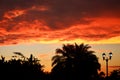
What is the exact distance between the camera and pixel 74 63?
6072 centimetres

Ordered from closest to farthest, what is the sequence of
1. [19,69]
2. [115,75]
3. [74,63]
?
[19,69]
[74,63]
[115,75]

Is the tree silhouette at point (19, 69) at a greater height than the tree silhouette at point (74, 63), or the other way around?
the tree silhouette at point (74, 63)

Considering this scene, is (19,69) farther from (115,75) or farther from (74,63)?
(115,75)

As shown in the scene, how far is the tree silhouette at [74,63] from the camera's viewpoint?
6053 centimetres

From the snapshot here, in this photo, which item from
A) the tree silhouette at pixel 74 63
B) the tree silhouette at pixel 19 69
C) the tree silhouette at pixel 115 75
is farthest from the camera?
the tree silhouette at pixel 115 75

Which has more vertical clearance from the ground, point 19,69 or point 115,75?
point 115,75

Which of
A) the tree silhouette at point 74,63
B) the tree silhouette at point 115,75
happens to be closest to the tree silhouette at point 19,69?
the tree silhouette at point 74,63

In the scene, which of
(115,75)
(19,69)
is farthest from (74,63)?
(115,75)

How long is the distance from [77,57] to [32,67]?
2802cm

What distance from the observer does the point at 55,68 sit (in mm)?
60812

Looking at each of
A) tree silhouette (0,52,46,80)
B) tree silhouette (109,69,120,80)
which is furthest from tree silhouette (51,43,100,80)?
tree silhouette (109,69,120,80)

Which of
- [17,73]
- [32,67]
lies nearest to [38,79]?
[32,67]

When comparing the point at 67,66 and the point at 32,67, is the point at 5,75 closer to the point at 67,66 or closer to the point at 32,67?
the point at 32,67

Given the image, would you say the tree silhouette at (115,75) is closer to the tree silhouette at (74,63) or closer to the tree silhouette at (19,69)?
the tree silhouette at (74,63)
